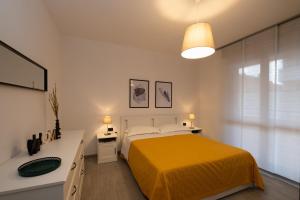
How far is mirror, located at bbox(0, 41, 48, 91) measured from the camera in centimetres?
108

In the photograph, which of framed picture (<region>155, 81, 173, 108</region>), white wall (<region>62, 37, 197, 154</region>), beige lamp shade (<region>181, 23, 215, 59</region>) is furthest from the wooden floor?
beige lamp shade (<region>181, 23, 215, 59</region>)

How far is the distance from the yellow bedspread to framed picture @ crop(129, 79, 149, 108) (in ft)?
4.54

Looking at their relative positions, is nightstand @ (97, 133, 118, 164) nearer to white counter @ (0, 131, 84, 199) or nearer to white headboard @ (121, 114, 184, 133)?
white headboard @ (121, 114, 184, 133)

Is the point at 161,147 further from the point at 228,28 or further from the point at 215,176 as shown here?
the point at 228,28

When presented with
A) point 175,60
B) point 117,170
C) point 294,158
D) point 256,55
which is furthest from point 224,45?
point 117,170

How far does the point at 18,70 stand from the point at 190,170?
80.1 inches

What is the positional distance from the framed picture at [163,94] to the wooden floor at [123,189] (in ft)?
6.04

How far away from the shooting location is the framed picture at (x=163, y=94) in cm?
375

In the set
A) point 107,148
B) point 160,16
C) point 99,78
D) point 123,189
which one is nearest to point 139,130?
point 107,148

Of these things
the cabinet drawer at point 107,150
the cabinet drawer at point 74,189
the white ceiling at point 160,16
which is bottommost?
the cabinet drawer at point 107,150

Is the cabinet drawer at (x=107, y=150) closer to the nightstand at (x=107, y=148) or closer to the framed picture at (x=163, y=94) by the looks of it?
the nightstand at (x=107, y=148)

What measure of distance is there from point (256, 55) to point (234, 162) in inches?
83.6

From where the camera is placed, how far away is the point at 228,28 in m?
2.58

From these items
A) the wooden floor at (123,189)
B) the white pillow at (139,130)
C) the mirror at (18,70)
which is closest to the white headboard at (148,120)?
the white pillow at (139,130)
